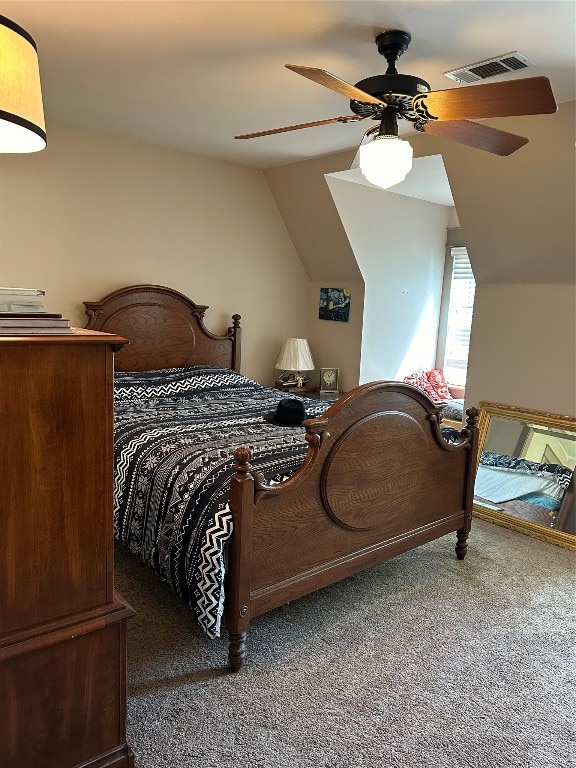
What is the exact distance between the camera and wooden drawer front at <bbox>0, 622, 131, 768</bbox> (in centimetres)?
143

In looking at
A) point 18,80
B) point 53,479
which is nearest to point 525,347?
point 53,479

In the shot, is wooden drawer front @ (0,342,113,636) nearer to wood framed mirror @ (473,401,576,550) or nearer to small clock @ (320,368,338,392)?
wood framed mirror @ (473,401,576,550)

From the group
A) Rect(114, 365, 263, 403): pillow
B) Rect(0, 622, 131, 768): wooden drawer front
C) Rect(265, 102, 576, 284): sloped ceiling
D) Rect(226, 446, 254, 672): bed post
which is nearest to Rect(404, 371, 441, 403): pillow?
Rect(265, 102, 576, 284): sloped ceiling

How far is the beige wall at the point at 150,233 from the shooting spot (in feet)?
12.2

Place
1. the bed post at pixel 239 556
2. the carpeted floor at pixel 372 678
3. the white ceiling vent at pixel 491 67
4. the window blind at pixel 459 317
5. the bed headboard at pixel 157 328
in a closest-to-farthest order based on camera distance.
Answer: the carpeted floor at pixel 372 678, the bed post at pixel 239 556, the white ceiling vent at pixel 491 67, the bed headboard at pixel 157 328, the window blind at pixel 459 317

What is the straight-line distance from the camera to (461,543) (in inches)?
122

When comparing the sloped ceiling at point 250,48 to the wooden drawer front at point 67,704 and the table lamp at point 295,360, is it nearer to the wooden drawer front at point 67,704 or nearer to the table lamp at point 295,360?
the table lamp at point 295,360

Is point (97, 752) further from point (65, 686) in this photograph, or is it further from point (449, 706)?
point (449, 706)

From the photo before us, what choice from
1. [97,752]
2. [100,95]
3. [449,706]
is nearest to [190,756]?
[97,752]

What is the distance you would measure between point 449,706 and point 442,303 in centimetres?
416

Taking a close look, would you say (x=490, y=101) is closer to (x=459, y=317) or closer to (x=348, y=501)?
(x=348, y=501)

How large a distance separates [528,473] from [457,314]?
83.4 inches

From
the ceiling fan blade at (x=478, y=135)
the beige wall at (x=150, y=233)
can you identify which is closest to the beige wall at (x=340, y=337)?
the beige wall at (x=150, y=233)

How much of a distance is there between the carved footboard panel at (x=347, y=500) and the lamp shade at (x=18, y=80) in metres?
1.19
